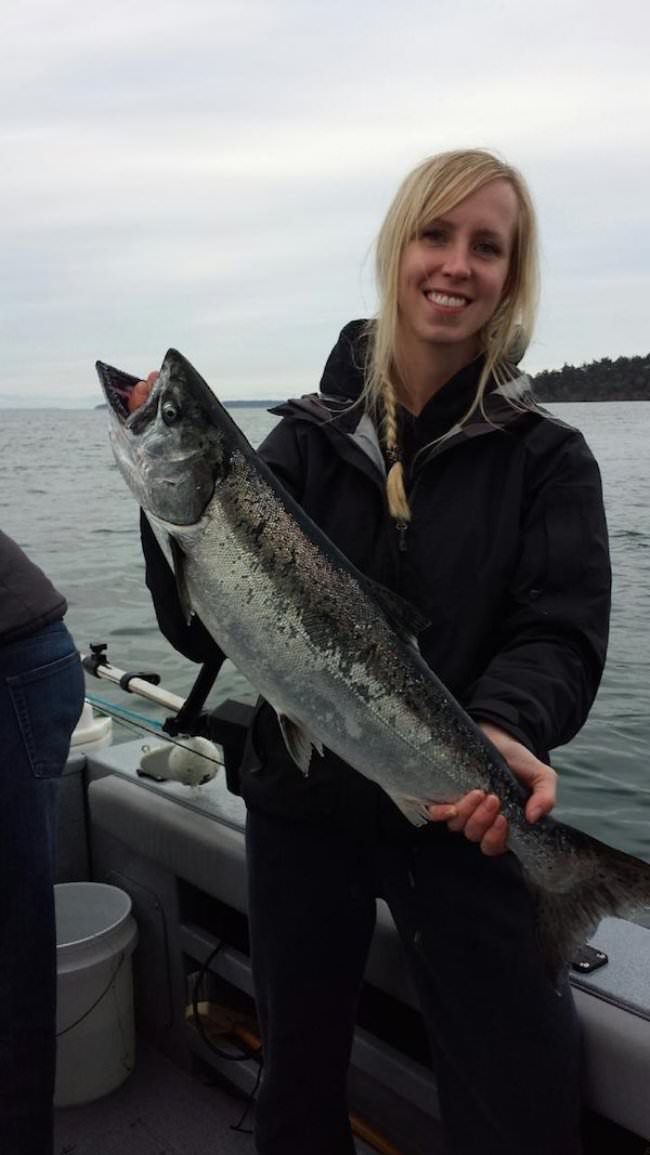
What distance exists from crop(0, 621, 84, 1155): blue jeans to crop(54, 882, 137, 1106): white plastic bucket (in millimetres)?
792

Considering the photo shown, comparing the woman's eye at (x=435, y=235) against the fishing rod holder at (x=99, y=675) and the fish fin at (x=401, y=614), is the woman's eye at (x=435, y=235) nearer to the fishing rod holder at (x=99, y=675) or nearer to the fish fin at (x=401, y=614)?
the fish fin at (x=401, y=614)

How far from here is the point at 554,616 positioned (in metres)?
2.44

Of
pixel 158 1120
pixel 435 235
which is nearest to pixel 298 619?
pixel 435 235

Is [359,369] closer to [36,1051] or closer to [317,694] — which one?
[317,694]

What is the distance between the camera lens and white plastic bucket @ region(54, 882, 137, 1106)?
12.1ft

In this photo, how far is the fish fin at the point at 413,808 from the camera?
92.2 inches

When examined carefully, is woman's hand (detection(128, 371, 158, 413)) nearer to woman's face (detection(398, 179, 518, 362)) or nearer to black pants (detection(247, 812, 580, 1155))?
woman's face (detection(398, 179, 518, 362))

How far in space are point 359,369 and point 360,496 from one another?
1.55 feet

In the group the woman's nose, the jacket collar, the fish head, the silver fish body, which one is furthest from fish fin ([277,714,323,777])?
the woman's nose

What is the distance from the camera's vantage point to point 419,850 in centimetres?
248

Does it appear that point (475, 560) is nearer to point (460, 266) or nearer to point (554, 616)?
point (554, 616)

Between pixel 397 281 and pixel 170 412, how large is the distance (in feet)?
2.57

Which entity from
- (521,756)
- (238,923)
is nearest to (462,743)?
(521,756)

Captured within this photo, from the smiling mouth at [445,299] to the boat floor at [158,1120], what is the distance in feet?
10.1
